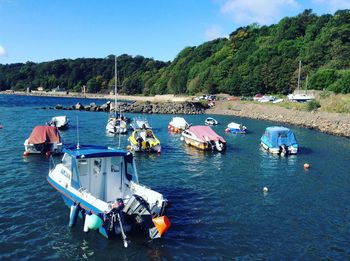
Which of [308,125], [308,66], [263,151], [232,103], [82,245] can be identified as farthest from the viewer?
[308,66]

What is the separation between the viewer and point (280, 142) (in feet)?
140

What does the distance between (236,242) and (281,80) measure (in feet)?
339

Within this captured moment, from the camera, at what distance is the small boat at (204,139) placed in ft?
141

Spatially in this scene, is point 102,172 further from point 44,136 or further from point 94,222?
point 44,136

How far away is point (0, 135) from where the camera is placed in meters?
52.0

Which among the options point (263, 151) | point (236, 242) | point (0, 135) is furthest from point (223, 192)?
point (0, 135)

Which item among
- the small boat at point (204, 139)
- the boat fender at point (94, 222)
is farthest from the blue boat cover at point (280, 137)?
the boat fender at point (94, 222)

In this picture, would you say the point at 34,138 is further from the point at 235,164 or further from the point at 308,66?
the point at 308,66

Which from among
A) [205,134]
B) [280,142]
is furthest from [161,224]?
[280,142]

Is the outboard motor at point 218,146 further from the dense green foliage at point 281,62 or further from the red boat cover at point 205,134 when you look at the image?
the dense green foliage at point 281,62

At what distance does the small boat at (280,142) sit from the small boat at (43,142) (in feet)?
81.3

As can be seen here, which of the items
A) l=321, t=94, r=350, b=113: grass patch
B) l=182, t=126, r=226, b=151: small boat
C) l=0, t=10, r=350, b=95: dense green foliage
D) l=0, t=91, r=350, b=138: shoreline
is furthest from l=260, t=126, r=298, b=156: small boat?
l=0, t=10, r=350, b=95: dense green foliage

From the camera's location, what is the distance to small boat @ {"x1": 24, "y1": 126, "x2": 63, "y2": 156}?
3750cm

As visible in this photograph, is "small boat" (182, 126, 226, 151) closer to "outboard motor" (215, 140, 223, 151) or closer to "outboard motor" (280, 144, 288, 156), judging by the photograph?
"outboard motor" (215, 140, 223, 151)
